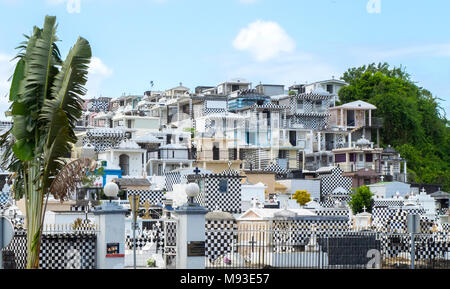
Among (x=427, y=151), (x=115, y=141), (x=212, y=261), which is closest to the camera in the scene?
(x=212, y=261)

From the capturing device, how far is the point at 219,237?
2894 centimetres

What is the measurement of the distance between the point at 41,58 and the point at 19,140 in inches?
75.7

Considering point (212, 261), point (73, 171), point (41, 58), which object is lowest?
point (212, 261)

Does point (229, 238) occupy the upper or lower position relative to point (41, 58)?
lower

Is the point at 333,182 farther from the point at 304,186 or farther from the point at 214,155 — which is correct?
the point at 214,155

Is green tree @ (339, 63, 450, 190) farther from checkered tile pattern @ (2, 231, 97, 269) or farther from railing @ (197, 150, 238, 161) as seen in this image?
checkered tile pattern @ (2, 231, 97, 269)

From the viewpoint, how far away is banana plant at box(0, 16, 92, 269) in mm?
19422

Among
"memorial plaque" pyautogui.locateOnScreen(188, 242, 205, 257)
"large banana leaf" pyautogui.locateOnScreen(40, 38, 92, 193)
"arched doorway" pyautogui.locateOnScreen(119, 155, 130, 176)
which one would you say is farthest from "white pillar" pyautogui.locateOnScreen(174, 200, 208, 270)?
"arched doorway" pyautogui.locateOnScreen(119, 155, 130, 176)

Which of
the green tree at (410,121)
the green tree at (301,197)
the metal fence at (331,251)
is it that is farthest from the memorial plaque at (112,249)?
the green tree at (410,121)

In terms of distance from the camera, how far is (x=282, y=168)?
70.3 metres

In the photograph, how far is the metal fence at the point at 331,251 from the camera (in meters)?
25.9

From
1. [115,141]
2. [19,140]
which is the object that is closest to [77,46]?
[19,140]

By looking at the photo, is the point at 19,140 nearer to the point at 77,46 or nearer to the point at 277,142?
the point at 77,46

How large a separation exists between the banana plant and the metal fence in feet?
20.6
